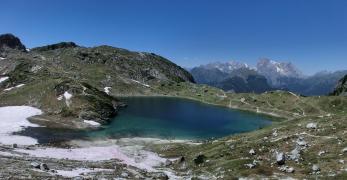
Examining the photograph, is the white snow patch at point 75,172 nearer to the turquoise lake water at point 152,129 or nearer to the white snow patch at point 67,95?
the turquoise lake water at point 152,129

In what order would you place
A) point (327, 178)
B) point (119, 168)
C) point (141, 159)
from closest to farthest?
point (327, 178)
point (119, 168)
point (141, 159)

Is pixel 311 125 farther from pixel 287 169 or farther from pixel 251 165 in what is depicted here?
pixel 287 169

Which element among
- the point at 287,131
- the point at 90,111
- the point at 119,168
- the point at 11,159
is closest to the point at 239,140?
the point at 287,131

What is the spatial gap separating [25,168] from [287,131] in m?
56.2

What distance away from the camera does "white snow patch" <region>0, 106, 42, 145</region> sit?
113 metres

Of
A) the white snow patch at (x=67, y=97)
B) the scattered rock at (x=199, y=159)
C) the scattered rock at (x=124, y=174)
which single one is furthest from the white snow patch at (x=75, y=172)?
the white snow patch at (x=67, y=97)

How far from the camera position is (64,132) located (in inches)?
5359

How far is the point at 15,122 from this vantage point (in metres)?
142

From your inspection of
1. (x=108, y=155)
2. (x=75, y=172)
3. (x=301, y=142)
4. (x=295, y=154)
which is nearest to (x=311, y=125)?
(x=301, y=142)

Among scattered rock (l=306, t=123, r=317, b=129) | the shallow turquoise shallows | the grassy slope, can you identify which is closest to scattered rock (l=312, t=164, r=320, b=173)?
the grassy slope

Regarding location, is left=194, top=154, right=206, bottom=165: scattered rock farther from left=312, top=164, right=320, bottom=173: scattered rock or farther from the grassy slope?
left=312, top=164, right=320, bottom=173: scattered rock

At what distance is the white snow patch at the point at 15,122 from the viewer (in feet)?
371

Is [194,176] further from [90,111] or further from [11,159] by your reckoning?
[90,111]

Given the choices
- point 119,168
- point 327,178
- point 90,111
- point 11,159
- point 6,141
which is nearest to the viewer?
point 327,178
